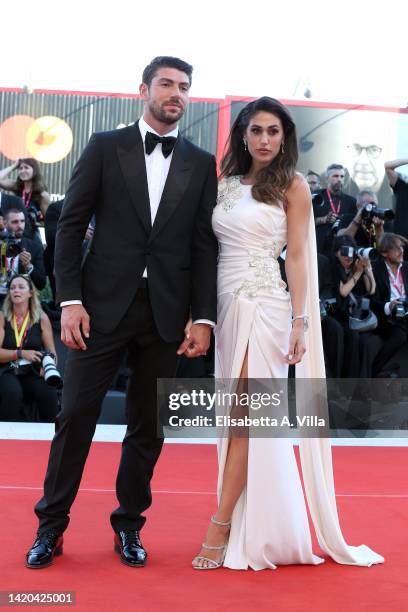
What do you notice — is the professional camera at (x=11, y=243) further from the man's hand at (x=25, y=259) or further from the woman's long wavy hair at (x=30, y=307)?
the woman's long wavy hair at (x=30, y=307)

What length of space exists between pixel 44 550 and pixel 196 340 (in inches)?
32.1

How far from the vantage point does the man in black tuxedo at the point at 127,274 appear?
3.02 meters

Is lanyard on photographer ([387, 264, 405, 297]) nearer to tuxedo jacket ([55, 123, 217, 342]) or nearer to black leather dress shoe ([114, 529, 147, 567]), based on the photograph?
tuxedo jacket ([55, 123, 217, 342])

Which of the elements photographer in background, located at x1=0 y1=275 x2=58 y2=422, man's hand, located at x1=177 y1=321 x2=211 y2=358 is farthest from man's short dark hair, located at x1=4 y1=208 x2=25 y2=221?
man's hand, located at x1=177 y1=321 x2=211 y2=358

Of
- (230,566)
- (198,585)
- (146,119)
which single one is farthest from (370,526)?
(146,119)

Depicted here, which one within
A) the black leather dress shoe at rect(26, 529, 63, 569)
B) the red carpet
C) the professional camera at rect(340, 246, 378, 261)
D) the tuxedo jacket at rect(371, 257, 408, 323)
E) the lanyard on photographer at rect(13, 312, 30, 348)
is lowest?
the red carpet

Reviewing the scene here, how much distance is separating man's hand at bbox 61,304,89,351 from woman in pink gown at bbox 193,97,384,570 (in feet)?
1.63

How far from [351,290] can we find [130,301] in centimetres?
422

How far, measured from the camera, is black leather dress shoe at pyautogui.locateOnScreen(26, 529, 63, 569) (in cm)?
296

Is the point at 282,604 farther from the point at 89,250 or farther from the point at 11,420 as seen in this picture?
the point at 11,420

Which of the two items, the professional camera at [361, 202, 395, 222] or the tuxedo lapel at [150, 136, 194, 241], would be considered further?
the professional camera at [361, 202, 395, 222]

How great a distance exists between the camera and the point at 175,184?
307 cm

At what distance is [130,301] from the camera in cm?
302

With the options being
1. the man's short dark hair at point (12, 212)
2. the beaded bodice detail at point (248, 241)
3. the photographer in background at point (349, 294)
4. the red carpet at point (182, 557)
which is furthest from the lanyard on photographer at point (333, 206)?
the beaded bodice detail at point (248, 241)
